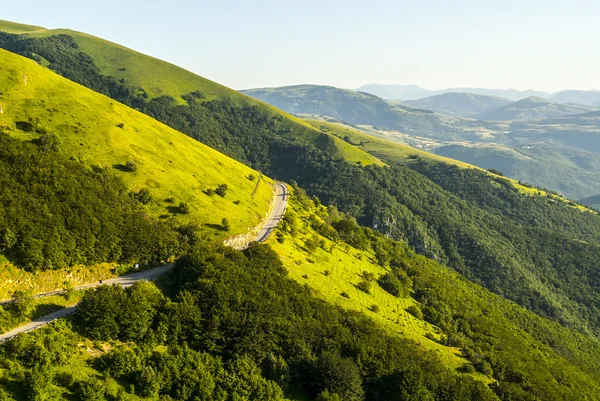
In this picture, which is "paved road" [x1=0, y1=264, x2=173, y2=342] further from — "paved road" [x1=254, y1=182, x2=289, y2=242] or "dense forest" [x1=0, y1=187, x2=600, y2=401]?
"paved road" [x1=254, y1=182, x2=289, y2=242]

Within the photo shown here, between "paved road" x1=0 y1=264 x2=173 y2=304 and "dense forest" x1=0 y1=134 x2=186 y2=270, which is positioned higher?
"dense forest" x1=0 y1=134 x2=186 y2=270

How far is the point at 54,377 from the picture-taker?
1475 inches

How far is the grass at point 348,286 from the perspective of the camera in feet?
273

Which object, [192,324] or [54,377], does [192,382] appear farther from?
[54,377]

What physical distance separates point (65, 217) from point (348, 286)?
64445 mm

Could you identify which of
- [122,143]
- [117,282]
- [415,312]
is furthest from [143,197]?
[415,312]

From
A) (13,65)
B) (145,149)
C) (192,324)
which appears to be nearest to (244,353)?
(192,324)

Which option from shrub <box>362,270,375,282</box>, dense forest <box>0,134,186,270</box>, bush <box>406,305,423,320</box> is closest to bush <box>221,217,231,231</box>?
dense forest <box>0,134,186,270</box>

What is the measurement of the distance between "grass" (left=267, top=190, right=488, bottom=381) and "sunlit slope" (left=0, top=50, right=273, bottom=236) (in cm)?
1354

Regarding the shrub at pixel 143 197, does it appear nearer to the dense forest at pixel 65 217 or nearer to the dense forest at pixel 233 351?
the dense forest at pixel 65 217

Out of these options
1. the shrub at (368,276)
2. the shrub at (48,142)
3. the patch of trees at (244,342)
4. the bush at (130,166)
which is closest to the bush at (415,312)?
the shrub at (368,276)

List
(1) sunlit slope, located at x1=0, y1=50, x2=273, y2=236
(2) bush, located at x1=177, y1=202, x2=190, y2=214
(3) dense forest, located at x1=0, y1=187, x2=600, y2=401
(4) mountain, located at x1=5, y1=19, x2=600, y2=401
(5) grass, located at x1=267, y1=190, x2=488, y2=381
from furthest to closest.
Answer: (5) grass, located at x1=267, y1=190, x2=488, y2=381
(1) sunlit slope, located at x1=0, y1=50, x2=273, y2=236
(2) bush, located at x1=177, y1=202, x2=190, y2=214
(4) mountain, located at x1=5, y1=19, x2=600, y2=401
(3) dense forest, located at x1=0, y1=187, x2=600, y2=401

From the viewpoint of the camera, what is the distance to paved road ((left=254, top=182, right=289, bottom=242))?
91.9m

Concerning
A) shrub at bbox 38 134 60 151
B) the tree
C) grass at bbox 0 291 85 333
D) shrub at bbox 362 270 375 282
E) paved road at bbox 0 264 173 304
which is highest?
shrub at bbox 38 134 60 151
